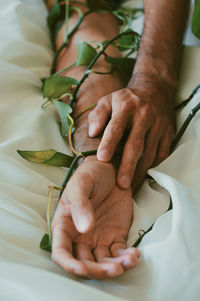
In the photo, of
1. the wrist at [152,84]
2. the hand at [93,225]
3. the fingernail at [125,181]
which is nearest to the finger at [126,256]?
the hand at [93,225]

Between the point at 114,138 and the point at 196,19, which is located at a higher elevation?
the point at 196,19

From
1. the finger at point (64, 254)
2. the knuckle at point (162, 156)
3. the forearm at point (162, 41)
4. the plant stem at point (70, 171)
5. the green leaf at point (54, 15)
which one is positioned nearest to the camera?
the finger at point (64, 254)

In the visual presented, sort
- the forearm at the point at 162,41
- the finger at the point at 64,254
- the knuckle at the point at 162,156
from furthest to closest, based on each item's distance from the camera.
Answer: the forearm at the point at 162,41 → the knuckle at the point at 162,156 → the finger at the point at 64,254

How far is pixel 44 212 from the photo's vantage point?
1.97 ft

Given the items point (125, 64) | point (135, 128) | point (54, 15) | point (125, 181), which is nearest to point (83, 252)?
point (125, 181)

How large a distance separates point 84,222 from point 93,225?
0.04 ft

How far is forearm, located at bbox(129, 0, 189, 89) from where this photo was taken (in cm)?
83

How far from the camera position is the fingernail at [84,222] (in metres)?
0.47

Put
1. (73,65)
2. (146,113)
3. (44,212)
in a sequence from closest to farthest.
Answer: (44,212) < (146,113) < (73,65)

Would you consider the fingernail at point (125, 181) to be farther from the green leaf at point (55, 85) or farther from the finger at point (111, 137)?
the green leaf at point (55, 85)

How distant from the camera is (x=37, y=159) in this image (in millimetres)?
653

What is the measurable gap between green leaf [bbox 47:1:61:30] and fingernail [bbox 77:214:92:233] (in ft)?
2.58

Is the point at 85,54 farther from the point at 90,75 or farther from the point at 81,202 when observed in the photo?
the point at 81,202

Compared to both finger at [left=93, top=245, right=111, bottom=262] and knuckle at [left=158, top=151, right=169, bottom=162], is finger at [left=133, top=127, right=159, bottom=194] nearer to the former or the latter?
knuckle at [left=158, top=151, right=169, bottom=162]
